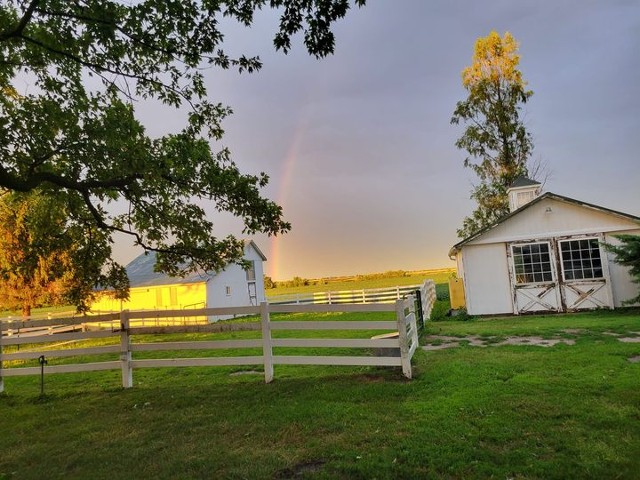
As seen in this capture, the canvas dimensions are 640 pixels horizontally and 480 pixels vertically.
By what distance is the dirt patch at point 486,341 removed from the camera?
9.20 metres

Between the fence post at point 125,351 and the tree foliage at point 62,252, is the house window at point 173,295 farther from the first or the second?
the fence post at point 125,351

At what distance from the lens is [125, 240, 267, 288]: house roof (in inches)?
1096

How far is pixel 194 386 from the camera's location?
23.4ft

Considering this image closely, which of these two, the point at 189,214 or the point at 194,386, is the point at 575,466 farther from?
the point at 189,214

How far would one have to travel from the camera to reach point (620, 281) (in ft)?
50.8

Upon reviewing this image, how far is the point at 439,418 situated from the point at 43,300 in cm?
2391

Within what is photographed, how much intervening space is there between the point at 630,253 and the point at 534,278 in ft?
10.9

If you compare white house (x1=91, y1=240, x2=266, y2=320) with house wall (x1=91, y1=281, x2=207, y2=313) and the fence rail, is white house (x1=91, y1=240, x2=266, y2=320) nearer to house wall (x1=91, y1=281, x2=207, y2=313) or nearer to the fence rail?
house wall (x1=91, y1=281, x2=207, y2=313)

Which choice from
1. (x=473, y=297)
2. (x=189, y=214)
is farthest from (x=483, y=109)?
(x=189, y=214)

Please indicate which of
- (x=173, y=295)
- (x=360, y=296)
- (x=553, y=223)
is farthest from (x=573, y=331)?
(x=173, y=295)

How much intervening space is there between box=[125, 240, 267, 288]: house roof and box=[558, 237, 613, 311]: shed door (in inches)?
730

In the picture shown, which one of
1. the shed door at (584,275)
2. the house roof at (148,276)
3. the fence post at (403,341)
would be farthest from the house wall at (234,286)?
the fence post at (403,341)

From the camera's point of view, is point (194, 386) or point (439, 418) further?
point (194, 386)

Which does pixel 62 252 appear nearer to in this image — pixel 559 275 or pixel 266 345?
pixel 266 345
